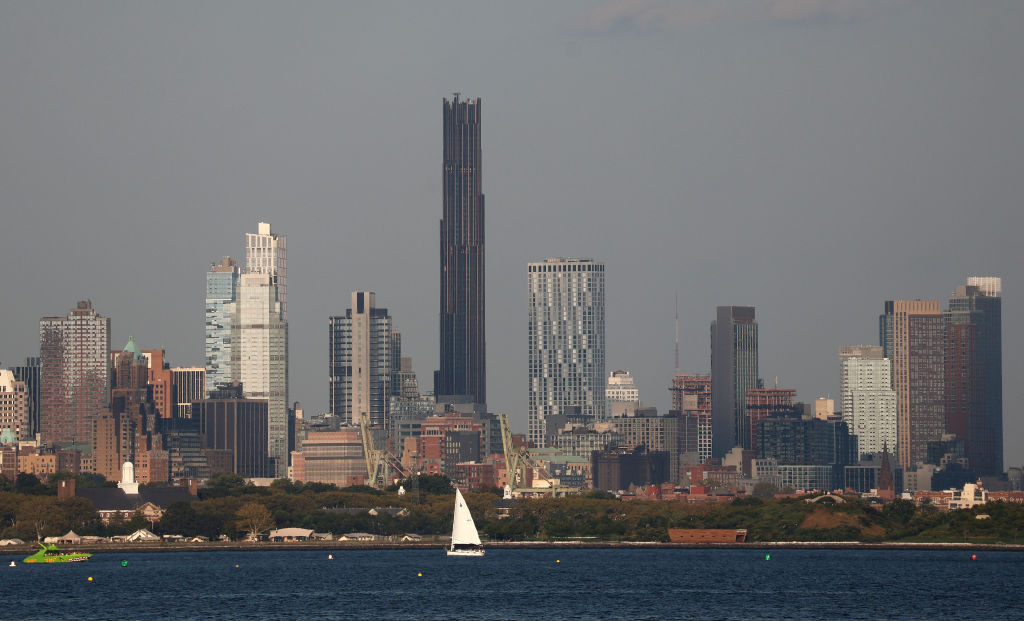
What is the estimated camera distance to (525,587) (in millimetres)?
138625

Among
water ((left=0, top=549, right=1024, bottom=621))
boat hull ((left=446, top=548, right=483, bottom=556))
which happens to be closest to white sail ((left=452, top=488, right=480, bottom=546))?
boat hull ((left=446, top=548, right=483, bottom=556))

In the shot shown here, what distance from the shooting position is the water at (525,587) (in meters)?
119

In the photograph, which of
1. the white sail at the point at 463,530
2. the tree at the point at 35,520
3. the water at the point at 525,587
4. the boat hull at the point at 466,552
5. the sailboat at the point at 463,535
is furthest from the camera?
the tree at the point at 35,520

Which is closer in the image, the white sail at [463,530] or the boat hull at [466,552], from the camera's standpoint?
the boat hull at [466,552]

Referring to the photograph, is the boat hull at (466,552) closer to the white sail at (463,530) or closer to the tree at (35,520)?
the white sail at (463,530)

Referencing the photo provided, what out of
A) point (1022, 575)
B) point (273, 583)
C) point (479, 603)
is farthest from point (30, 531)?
point (1022, 575)

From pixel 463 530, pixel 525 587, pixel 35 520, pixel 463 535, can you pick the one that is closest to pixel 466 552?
pixel 463 535

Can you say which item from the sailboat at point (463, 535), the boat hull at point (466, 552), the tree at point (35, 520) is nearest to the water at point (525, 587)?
the boat hull at point (466, 552)

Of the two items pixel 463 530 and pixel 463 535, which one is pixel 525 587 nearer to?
pixel 463 535

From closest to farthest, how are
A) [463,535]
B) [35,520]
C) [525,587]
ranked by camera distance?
[525,587] → [463,535] → [35,520]

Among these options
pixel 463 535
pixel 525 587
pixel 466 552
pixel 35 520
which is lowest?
pixel 466 552

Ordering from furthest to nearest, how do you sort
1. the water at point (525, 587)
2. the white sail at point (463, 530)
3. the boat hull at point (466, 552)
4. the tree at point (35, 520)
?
the tree at point (35, 520), the white sail at point (463, 530), the boat hull at point (466, 552), the water at point (525, 587)

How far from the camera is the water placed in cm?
11938

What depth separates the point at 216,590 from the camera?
137 meters
